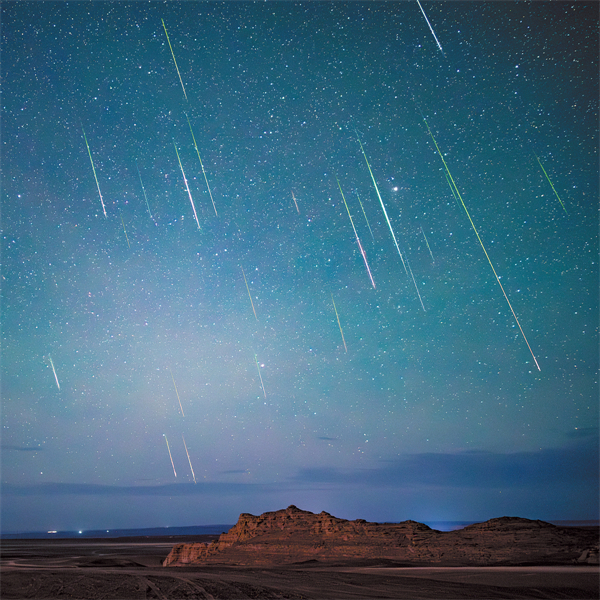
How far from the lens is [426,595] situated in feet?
66.4

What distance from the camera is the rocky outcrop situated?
2895 cm

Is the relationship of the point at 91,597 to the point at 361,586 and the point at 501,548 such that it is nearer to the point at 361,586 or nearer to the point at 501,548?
the point at 361,586

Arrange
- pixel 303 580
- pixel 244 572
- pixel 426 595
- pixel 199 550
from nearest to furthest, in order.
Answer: pixel 426 595
pixel 303 580
pixel 244 572
pixel 199 550

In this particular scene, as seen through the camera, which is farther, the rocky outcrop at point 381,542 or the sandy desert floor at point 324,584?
the rocky outcrop at point 381,542

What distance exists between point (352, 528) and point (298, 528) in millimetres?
4245

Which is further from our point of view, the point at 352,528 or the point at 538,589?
the point at 352,528

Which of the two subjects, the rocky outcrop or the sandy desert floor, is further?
the rocky outcrop

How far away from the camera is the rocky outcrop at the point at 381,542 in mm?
28953

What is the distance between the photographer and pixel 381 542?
31766mm

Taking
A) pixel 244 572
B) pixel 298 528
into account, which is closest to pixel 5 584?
pixel 244 572

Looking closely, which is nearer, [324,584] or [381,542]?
[324,584]

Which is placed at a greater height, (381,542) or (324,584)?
(324,584)

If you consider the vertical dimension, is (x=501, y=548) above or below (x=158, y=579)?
below

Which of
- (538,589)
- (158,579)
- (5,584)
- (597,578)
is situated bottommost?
(597,578)
